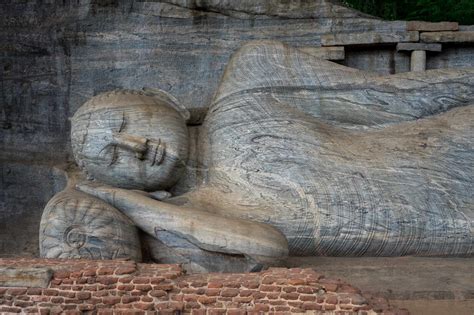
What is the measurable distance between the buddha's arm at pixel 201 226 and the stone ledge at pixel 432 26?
2.75 metres

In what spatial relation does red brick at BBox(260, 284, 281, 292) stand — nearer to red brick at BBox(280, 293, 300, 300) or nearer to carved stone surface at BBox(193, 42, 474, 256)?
red brick at BBox(280, 293, 300, 300)

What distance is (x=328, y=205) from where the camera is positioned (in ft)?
18.2

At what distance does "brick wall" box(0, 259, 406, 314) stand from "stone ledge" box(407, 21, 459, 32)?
327cm

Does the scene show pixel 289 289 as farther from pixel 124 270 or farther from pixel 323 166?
pixel 323 166

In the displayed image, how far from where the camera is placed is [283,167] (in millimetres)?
5738

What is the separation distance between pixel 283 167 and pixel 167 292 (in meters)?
1.61

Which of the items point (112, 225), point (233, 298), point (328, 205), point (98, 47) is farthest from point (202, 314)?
point (98, 47)

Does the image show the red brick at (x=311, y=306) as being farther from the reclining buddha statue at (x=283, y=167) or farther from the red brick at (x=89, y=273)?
the red brick at (x=89, y=273)

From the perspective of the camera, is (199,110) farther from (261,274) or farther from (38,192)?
(261,274)

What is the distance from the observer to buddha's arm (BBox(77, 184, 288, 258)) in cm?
497

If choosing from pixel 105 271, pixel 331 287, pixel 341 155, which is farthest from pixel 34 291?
pixel 341 155

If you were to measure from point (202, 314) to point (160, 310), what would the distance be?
0.24 meters

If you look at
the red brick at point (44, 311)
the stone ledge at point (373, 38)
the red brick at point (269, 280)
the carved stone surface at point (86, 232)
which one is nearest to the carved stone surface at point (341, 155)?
the carved stone surface at point (86, 232)

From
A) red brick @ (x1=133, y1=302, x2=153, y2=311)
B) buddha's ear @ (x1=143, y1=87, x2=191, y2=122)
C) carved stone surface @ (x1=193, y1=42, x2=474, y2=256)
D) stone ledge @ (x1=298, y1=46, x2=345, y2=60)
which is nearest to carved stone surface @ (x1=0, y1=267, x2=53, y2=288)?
red brick @ (x1=133, y1=302, x2=153, y2=311)
